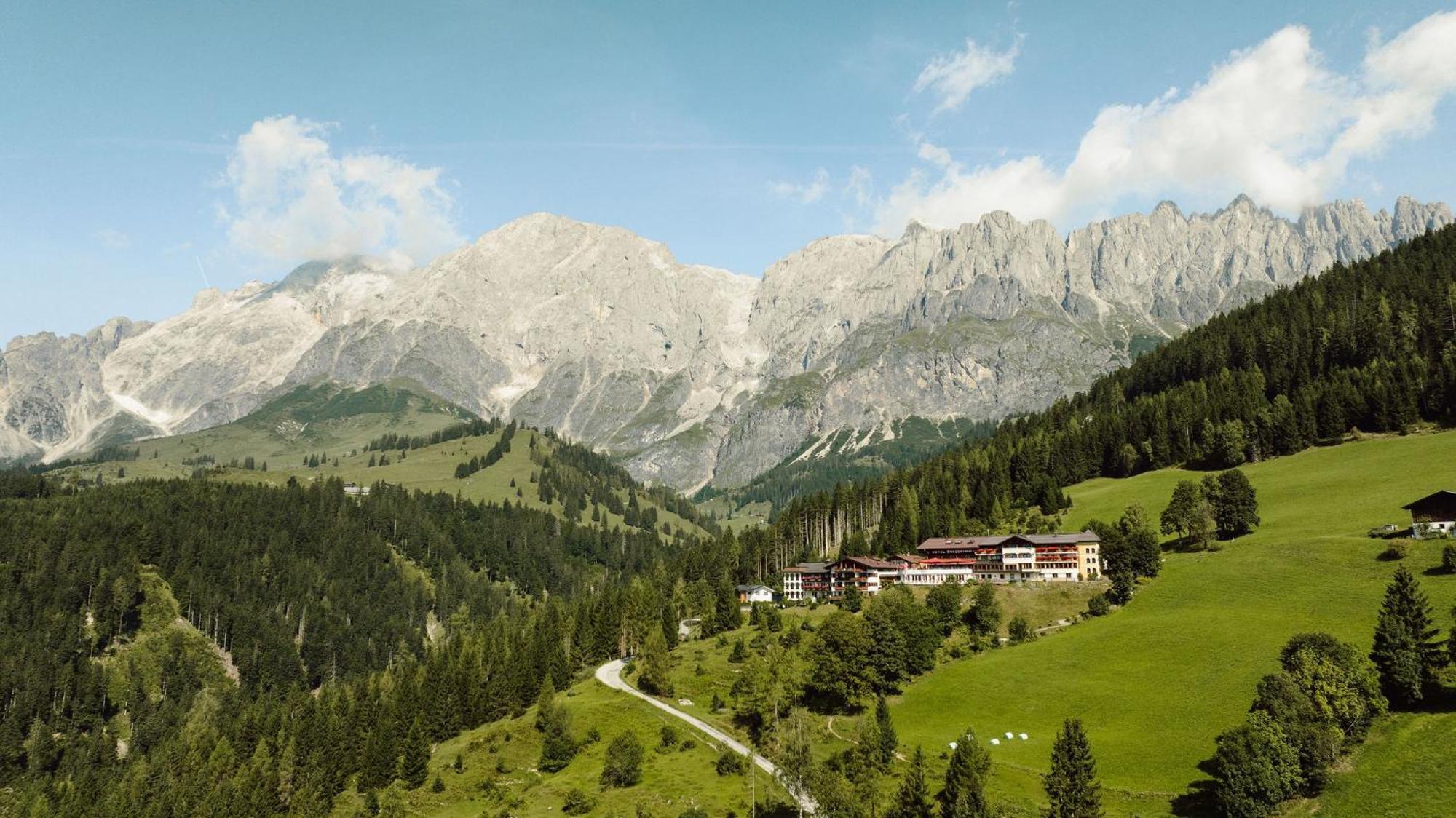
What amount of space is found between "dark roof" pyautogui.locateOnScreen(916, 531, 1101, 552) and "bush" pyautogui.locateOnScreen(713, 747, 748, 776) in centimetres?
6504

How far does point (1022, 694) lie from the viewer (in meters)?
88.8

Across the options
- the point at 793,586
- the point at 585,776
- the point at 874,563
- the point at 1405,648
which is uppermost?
the point at 874,563

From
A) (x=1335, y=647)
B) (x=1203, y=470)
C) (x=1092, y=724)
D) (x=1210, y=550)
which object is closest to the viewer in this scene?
(x=1335, y=647)

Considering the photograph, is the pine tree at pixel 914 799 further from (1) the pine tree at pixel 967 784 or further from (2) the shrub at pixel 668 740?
(2) the shrub at pixel 668 740

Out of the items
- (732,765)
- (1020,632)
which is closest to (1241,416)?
(1020,632)

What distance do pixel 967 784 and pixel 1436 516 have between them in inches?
3084

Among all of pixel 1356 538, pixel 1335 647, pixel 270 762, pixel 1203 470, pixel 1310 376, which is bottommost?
pixel 270 762

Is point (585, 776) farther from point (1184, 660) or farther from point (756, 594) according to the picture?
point (756, 594)

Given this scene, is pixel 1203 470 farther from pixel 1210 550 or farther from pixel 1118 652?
pixel 1118 652

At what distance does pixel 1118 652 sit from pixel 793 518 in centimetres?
10251

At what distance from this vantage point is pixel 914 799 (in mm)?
62188

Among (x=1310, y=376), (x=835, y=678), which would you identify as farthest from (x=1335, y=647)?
(x=1310, y=376)

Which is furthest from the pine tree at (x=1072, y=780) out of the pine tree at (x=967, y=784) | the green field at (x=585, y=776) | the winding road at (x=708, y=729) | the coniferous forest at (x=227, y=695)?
the coniferous forest at (x=227, y=695)

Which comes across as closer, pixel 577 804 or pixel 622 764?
pixel 577 804
